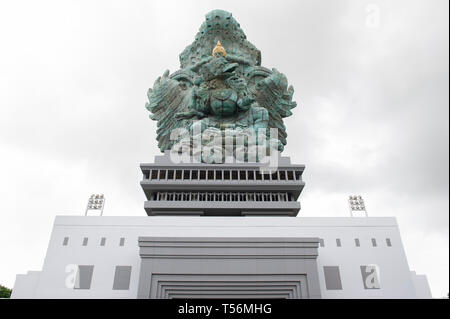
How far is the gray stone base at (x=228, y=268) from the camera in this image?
57.1 ft

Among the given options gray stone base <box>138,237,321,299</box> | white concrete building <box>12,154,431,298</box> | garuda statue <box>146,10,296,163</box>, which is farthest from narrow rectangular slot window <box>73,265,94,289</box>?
garuda statue <box>146,10,296,163</box>

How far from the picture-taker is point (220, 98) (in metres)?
35.1

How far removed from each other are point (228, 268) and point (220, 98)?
833 inches

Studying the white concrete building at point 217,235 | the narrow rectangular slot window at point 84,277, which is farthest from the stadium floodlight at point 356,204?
the narrow rectangular slot window at point 84,277

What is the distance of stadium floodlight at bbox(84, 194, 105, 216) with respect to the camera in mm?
23141

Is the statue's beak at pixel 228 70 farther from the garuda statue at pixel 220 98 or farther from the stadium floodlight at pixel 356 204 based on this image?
the stadium floodlight at pixel 356 204

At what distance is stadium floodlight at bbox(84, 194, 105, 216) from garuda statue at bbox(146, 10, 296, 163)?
960 centimetres

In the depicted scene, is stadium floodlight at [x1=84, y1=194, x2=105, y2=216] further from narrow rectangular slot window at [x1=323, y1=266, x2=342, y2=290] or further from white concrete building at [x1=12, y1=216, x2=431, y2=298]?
narrow rectangular slot window at [x1=323, y1=266, x2=342, y2=290]

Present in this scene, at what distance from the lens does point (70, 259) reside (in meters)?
19.2

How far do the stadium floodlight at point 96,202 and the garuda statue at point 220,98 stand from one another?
960 centimetres

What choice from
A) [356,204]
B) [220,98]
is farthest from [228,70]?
[356,204]

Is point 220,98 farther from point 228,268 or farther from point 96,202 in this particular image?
point 228,268

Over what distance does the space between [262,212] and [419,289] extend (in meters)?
11.6
